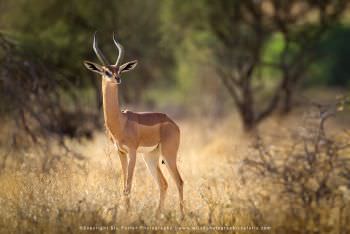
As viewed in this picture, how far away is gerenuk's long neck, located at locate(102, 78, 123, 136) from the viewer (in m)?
9.48

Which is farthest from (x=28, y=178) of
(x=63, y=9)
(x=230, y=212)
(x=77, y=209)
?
(x=63, y=9)

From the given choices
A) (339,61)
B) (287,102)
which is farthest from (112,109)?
(339,61)

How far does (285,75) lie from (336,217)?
12490 millimetres

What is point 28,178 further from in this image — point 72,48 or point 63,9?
point 63,9

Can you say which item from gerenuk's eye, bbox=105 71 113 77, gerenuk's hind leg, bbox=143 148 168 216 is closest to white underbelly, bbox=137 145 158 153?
gerenuk's hind leg, bbox=143 148 168 216

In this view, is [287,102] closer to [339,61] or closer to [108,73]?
[108,73]

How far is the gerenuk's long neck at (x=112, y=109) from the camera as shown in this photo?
9477mm

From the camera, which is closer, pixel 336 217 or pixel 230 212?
pixel 336 217

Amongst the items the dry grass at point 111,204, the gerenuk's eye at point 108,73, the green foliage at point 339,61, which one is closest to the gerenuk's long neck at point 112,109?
the gerenuk's eye at point 108,73

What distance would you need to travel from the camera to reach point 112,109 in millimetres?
9516

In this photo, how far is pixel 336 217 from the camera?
8.00 m

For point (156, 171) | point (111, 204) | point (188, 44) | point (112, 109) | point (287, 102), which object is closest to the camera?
point (111, 204)

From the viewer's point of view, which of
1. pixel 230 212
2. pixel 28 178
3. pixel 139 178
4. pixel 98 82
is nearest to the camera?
pixel 230 212

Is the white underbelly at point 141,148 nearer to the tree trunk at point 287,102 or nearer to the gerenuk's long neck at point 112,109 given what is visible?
the gerenuk's long neck at point 112,109
